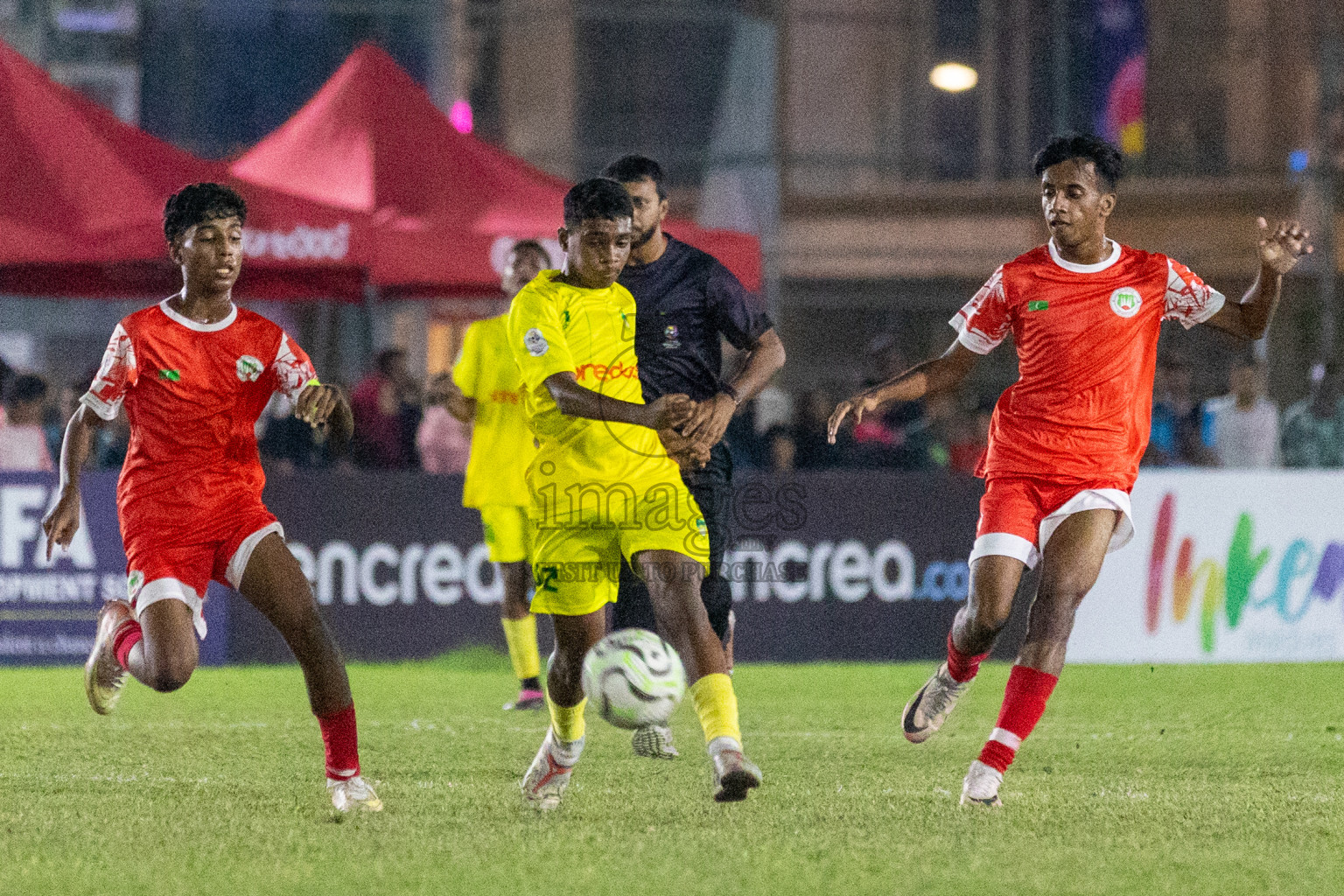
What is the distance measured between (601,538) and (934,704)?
1737 mm

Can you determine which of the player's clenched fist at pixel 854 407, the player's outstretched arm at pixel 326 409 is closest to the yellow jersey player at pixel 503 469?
the player's clenched fist at pixel 854 407

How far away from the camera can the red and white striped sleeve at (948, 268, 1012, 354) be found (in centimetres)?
623

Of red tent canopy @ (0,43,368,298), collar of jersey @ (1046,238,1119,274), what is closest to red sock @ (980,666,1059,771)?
collar of jersey @ (1046,238,1119,274)

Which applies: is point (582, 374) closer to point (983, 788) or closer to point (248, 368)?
point (248, 368)

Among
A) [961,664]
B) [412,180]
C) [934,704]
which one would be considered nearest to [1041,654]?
[961,664]

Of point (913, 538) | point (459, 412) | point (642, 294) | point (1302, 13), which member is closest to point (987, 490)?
point (642, 294)

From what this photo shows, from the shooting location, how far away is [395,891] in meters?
4.55

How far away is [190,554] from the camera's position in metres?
5.67

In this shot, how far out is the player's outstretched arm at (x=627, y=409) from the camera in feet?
17.8

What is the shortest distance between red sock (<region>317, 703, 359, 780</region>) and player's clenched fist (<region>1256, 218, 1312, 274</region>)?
3371mm

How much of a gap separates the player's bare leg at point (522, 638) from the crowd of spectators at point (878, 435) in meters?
2.82

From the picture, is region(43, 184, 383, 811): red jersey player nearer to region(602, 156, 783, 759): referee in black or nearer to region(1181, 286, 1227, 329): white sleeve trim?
region(602, 156, 783, 759): referee in black

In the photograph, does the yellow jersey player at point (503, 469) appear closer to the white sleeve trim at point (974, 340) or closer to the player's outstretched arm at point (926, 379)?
the player's outstretched arm at point (926, 379)

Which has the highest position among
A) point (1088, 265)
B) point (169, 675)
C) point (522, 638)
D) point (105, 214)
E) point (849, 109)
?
point (849, 109)
